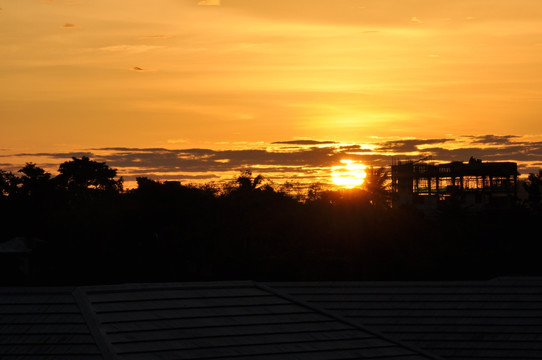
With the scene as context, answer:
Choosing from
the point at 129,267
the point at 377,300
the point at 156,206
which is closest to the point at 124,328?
the point at 377,300

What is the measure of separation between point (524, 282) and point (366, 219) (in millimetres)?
36676

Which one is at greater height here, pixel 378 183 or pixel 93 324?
pixel 378 183

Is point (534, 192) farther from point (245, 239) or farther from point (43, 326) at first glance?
point (43, 326)

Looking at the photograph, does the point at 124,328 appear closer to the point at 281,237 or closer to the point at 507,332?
the point at 507,332

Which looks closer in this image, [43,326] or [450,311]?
[43,326]

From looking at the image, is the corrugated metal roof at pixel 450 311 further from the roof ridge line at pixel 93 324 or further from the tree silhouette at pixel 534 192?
the tree silhouette at pixel 534 192

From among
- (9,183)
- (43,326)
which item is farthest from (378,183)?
(43,326)

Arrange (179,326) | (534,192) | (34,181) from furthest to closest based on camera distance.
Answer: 1. (534,192)
2. (34,181)
3. (179,326)

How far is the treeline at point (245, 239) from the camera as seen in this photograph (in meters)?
58.2

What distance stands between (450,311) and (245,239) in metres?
46.4

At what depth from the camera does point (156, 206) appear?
7181 cm

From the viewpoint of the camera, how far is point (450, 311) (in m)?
26.2

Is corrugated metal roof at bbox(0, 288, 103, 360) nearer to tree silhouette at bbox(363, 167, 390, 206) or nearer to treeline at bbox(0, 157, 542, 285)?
treeline at bbox(0, 157, 542, 285)

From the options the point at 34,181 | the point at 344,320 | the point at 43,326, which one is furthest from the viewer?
the point at 34,181
